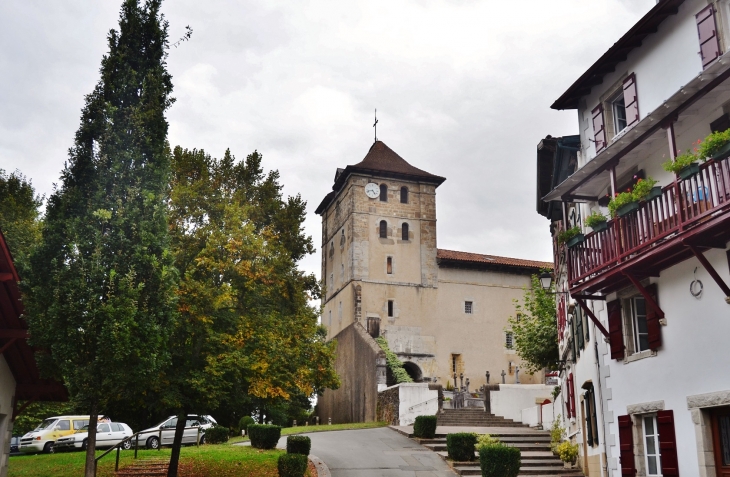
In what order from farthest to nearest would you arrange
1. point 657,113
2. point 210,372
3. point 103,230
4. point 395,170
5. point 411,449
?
point 395,170 → point 411,449 → point 210,372 → point 103,230 → point 657,113

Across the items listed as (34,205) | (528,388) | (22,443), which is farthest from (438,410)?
(34,205)

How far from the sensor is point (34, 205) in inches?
1271

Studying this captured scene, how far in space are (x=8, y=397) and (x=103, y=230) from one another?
4.10 meters

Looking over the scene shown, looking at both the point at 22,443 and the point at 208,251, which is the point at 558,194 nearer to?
the point at 208,251

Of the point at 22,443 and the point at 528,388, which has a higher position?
the point at 528,388

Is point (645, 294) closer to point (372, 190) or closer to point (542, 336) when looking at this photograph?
point (542, 336)

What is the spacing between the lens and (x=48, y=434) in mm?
28109

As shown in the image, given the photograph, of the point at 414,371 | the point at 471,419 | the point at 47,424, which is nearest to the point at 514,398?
the point at 471,419

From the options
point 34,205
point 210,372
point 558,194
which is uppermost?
point 34,205

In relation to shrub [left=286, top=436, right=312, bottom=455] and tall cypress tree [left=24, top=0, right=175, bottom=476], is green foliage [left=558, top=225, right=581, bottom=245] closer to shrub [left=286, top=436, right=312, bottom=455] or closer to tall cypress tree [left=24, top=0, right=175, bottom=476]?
tall cypress tree [left=24, top=0, right=175, bottom=476]

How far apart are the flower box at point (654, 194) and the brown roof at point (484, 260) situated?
3374 cm

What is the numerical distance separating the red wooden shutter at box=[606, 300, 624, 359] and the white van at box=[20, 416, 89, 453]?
22.3 meters

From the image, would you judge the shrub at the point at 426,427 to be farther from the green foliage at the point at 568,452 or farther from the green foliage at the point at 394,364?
the green foliage at the point at 394,364

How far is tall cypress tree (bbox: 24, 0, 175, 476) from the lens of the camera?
510 inches
